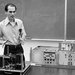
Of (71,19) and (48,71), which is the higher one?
(71,19)

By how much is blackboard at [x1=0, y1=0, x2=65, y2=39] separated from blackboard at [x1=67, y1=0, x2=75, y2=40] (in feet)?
0.38

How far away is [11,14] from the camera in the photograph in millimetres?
2586

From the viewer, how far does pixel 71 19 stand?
346cm

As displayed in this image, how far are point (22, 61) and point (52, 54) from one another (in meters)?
0.39

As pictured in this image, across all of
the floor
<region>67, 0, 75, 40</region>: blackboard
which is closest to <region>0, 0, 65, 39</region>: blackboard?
<region>67, 0, 75, 40</region>: blackboard

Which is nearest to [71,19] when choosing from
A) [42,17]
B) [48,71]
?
[42,17]

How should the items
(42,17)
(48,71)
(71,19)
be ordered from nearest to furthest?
(48,71), (71,19), (42,17)

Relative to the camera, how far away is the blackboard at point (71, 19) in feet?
11.2

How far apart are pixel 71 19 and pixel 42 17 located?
59 centimetres

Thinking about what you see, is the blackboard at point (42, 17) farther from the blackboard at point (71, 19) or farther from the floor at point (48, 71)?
the floor at point (48, 71)

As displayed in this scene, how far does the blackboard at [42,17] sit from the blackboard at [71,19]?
0.12m

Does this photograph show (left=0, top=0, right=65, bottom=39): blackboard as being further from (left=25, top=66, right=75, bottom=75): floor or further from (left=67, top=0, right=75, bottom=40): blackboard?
(left=25, top=66, right=75, bottom=75): floor

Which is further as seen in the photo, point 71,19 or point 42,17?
point 42,17

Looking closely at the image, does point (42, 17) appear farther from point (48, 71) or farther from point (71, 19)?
point (48, 71)
